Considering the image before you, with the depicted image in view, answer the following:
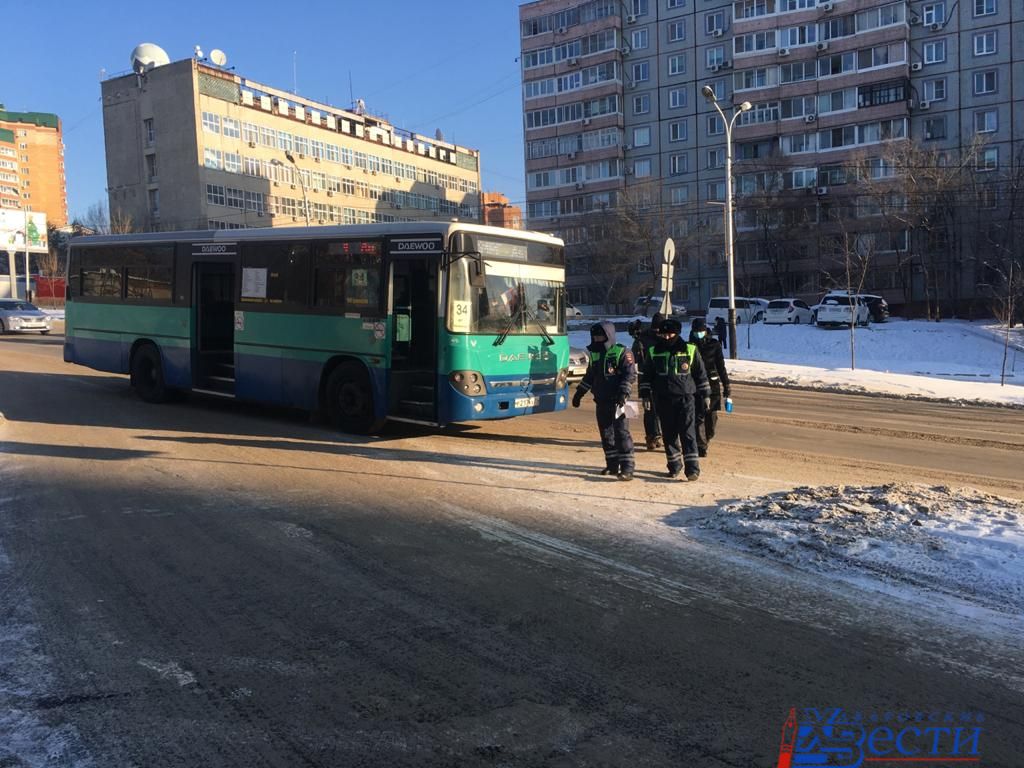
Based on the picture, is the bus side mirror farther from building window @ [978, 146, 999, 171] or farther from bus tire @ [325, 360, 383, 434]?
building window @ [978, 146, 999, 171]

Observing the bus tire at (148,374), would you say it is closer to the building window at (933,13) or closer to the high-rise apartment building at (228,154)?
the high-rise apartment building at (228,154)

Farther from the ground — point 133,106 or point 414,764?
point 133,106

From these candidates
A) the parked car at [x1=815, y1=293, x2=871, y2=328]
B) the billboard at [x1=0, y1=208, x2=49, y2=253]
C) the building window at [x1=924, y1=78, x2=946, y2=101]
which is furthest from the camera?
the billboard at [x1=0, y1=208, x2=49, y2=253]

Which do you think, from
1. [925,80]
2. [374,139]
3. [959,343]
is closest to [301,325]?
[959,343]

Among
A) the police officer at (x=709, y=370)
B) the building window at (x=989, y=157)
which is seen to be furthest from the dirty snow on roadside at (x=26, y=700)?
the building window at (x=989, y=157)

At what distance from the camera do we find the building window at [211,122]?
74000 millimetres

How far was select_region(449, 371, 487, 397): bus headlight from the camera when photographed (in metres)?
10.8

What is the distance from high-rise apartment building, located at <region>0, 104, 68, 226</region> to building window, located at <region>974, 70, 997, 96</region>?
163 m

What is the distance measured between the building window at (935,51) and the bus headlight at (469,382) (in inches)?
2372

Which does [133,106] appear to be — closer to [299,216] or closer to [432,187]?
[299,216]

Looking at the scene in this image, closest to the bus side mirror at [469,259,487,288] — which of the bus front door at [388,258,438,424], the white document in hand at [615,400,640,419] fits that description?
the bus front door at [388,258,438,424]

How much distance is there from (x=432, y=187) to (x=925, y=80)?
195ft

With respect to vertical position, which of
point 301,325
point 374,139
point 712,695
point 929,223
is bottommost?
point 712,695

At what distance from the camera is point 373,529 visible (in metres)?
7.05
